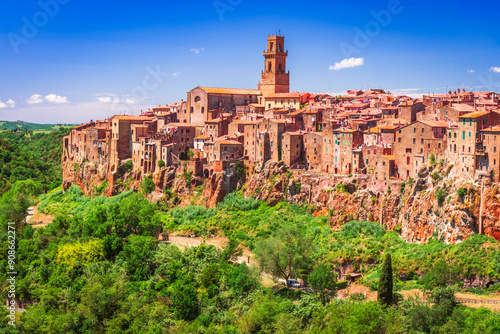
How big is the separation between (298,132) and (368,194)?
500 inches

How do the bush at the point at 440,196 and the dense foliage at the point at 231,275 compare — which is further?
the bush at the point at 440,196

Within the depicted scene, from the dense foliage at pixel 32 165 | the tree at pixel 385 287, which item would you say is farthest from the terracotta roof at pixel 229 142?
the dense foliage at pixel 32 165

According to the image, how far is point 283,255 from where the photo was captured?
1909 inches

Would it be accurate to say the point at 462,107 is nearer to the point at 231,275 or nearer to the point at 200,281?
the point at 231,275

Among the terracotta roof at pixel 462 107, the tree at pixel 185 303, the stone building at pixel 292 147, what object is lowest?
the tree at pixel 185 303

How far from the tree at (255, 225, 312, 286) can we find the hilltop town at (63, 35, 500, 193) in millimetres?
10101

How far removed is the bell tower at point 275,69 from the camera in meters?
81.4

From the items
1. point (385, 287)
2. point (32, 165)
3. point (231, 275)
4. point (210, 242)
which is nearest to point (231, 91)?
point (210, 242)

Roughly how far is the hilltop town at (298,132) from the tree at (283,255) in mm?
10101

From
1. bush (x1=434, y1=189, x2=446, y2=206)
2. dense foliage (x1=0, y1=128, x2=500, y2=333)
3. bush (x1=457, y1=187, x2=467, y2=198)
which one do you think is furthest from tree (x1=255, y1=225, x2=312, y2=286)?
bush (x1=457, y1=187, x2=467, y2=198)

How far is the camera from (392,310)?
40.1 m

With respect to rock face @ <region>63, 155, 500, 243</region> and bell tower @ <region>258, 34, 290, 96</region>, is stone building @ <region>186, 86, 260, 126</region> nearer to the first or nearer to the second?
bell tower @ <region>258, 34, 290, 96</region>

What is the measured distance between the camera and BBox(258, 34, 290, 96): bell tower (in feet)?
267

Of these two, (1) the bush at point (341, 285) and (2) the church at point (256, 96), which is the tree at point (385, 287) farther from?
(2) the church at point (256, 96)
